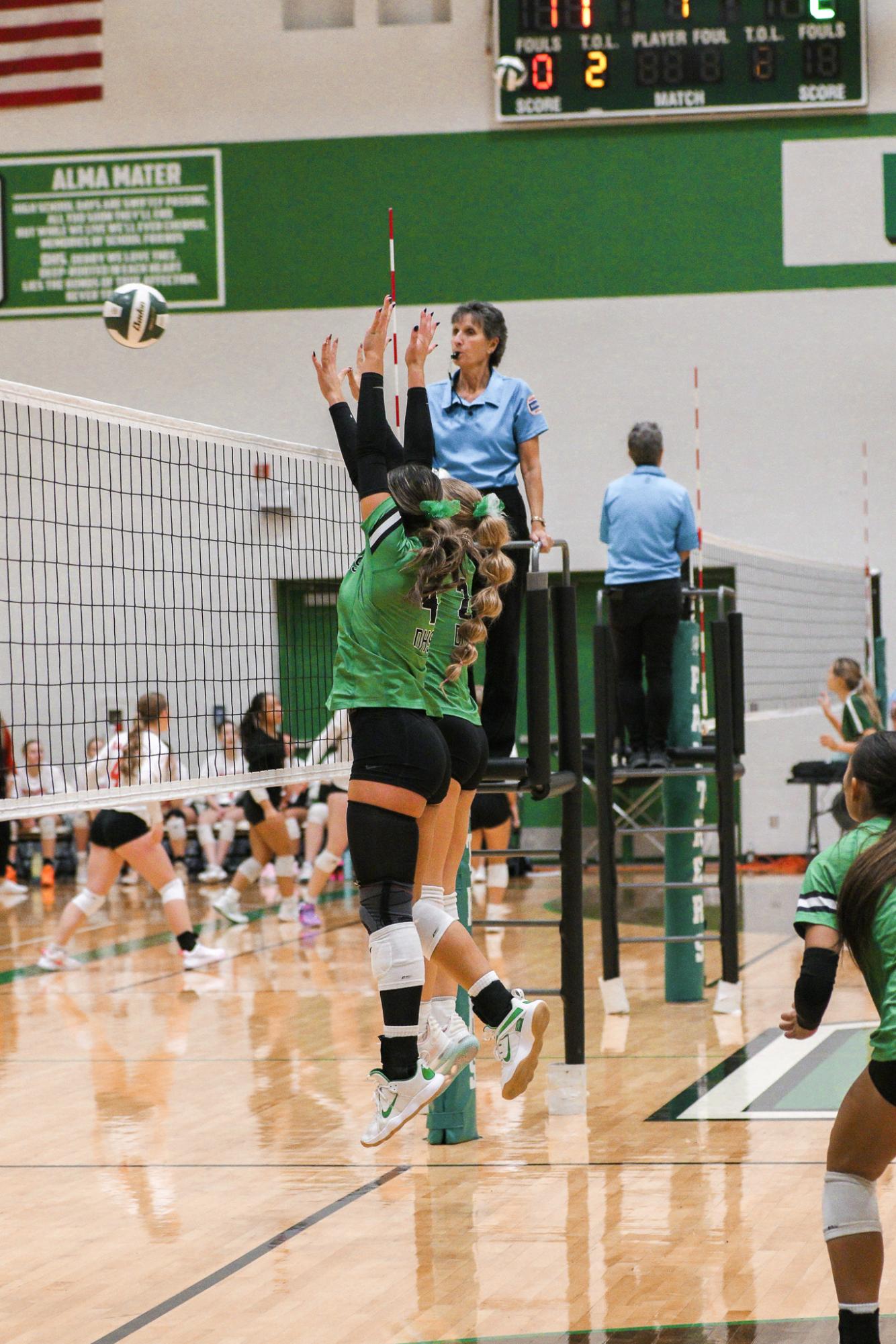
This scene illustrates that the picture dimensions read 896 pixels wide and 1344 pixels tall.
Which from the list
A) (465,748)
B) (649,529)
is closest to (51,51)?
(649,529)

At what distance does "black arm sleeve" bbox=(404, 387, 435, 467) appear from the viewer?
427 centimetres

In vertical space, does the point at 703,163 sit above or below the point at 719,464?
above

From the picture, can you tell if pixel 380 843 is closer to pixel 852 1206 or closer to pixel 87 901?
pixel 852 1206

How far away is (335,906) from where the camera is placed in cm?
1368

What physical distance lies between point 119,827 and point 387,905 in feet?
18.7

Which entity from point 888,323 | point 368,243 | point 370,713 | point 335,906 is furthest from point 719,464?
point 370,713

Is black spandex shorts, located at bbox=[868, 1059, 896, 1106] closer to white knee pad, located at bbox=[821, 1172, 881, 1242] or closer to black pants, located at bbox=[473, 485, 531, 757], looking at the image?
white knee pad, located at bbox=[821, 1172, 881, 1242]

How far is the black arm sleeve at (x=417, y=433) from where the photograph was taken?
4273 millimetres

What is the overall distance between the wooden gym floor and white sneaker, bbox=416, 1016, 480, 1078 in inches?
21.3

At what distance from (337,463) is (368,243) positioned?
34.4ft

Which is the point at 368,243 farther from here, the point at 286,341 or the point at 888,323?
the point at 888,323

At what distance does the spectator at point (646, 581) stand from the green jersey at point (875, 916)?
4.59 metres

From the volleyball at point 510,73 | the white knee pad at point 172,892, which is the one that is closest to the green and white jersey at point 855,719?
the white knee pad at point 172,892

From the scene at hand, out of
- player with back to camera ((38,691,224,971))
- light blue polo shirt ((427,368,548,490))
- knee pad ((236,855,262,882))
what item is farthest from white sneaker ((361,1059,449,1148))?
knee pad ((236,855,262,882))
